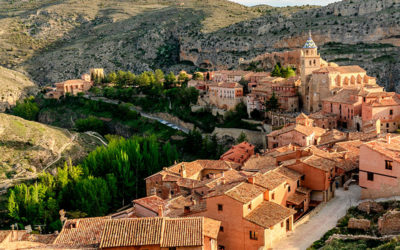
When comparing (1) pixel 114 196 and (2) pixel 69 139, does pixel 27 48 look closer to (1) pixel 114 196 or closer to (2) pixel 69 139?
(2) pixel 69 139

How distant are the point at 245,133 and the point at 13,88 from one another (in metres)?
61.6

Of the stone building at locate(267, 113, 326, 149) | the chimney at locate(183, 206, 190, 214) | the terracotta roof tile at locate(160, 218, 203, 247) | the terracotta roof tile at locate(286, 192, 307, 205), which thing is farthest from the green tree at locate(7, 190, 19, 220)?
the stone building at locate(267, 113, 326, 149)

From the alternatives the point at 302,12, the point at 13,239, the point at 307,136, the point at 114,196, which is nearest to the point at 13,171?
the point at 114,196

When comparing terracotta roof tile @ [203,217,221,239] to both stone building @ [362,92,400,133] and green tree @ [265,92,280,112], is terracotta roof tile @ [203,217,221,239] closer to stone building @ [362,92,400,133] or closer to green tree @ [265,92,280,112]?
stone building @ [362,92,400,133]

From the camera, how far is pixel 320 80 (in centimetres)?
4912

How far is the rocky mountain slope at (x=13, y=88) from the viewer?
88.2 metres

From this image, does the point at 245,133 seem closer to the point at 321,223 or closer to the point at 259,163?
the point at 259,163

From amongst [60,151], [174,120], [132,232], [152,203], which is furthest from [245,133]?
[132,232]

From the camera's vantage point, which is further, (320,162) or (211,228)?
(320,162)

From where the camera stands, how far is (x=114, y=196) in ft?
132

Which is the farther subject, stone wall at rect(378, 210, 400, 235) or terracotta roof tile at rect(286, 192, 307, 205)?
terracotta roof tile at rect(286, 192, 307, 205)

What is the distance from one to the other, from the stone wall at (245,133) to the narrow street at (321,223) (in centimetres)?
2266

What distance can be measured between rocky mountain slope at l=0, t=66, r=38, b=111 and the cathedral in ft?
198

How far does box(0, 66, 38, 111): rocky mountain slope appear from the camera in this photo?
8819cm
